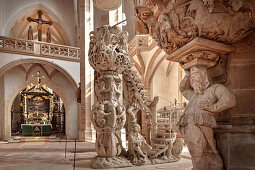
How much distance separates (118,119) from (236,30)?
3.61m

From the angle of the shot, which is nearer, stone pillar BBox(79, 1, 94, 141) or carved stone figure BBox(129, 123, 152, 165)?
carved stone figure BBox(129, 123, 152, 165)

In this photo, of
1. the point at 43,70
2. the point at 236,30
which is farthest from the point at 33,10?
the point at 236,30

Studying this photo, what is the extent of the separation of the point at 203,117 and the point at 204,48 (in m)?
0.58

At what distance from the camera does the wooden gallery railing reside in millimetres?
14224

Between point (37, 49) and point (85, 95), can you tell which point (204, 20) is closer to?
point (85, 95)

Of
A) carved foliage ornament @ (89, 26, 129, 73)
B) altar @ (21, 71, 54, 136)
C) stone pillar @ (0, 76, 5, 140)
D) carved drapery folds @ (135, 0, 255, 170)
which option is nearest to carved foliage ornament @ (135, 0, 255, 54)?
carved drapery folds @ (135, 0, 255, 170)

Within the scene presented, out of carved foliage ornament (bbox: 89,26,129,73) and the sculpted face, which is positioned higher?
carved foliage ornament (bbox: 89,26,129,73)

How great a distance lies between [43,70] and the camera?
1725 cm

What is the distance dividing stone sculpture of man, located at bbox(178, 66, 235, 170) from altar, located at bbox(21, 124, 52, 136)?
14.9m

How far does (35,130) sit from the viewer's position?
52.6 feet

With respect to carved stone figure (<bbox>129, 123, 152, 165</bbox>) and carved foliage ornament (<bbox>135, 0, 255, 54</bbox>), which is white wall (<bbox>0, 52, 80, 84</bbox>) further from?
carved foliage ornament (<bbox>135, 0, 255, 54</bbox>)

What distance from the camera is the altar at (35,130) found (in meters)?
15.8

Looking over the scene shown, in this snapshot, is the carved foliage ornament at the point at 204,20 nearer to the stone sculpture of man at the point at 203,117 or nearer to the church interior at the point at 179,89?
the church interior at the point at 179,89

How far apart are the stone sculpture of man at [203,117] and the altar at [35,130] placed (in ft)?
48.8
